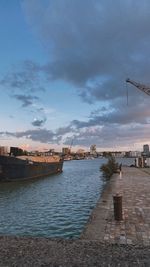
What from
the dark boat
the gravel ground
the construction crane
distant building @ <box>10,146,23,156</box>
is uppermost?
the construction crane

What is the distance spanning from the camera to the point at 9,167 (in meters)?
49.8

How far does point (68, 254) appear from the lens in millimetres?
8648

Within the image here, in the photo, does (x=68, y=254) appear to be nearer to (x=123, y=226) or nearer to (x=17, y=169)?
(x=123, y=226)

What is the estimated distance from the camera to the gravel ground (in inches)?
313

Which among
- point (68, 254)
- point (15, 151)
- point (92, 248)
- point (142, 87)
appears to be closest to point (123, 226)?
point (92, 248)

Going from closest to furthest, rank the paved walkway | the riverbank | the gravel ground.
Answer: the gravel ground < the riverbank < the paved walkway

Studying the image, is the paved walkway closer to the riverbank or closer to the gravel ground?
the riverbank

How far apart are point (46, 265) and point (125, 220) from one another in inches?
237

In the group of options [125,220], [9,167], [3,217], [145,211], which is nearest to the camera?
[125,220]

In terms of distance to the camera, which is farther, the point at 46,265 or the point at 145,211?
the point at 145,211

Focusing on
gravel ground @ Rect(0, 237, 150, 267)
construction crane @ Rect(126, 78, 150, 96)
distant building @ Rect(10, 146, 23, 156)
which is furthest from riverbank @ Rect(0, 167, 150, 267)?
distant building @ Rect(10, 146, 23, 156)

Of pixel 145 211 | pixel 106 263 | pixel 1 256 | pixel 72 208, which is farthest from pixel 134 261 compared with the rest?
pixel 72 208

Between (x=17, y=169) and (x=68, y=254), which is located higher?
(x=17, y=169)

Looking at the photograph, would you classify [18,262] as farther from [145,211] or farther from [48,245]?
[145,211]
